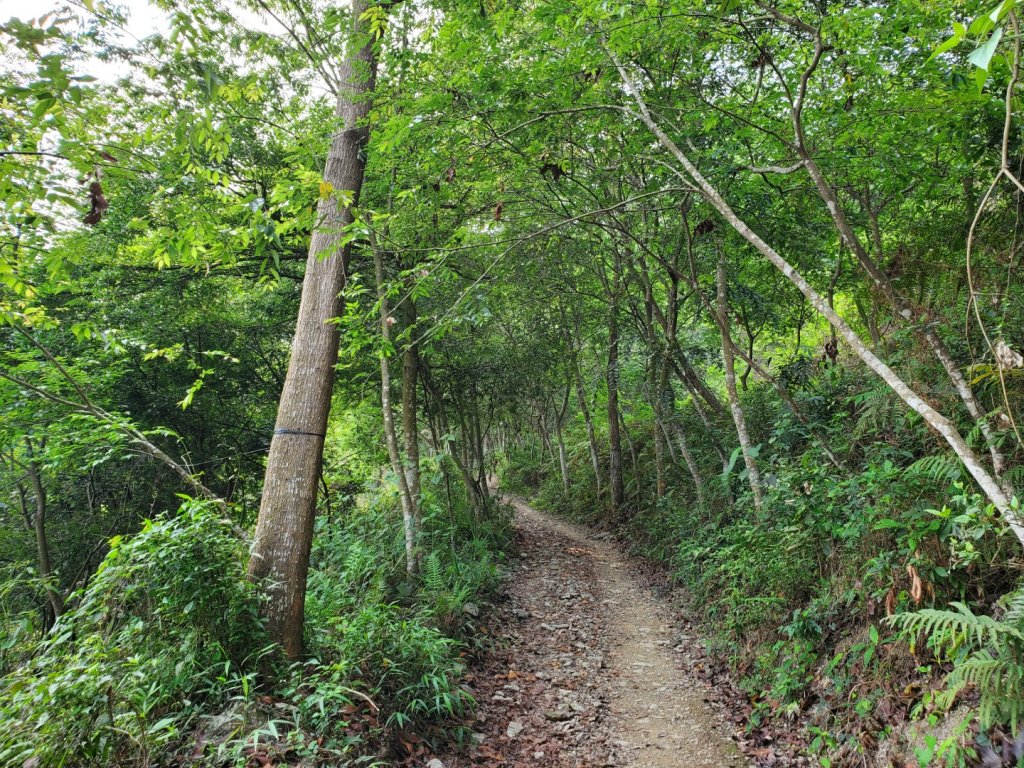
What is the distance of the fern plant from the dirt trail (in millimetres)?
2058

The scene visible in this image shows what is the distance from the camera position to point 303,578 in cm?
453

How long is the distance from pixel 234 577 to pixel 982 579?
573 centimetres

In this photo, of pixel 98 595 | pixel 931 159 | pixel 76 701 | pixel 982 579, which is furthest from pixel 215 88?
pixel 931 159

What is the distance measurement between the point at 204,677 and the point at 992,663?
516 centimetres

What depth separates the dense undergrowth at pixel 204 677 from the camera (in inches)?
121

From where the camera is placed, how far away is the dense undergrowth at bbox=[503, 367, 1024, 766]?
10.5 feet

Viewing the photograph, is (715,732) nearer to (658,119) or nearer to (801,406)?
(801,406)

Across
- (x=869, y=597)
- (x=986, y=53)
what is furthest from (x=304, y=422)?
→ (x=869, y=597)

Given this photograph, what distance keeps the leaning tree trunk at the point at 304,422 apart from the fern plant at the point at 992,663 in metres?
4.67

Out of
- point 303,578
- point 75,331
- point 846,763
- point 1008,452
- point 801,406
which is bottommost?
point 846,763

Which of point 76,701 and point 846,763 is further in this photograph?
point 846,763

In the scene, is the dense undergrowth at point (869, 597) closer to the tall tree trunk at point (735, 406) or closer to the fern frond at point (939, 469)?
the fern frond at point (939, 469)

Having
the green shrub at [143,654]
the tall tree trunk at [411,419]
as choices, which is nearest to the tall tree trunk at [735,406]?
the tall tree trunk at [411,419]

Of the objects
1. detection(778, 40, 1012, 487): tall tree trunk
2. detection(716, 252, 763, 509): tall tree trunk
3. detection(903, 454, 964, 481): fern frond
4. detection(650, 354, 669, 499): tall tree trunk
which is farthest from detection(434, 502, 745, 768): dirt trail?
detection(778, 40, 1012, 487): tall tree trunk
